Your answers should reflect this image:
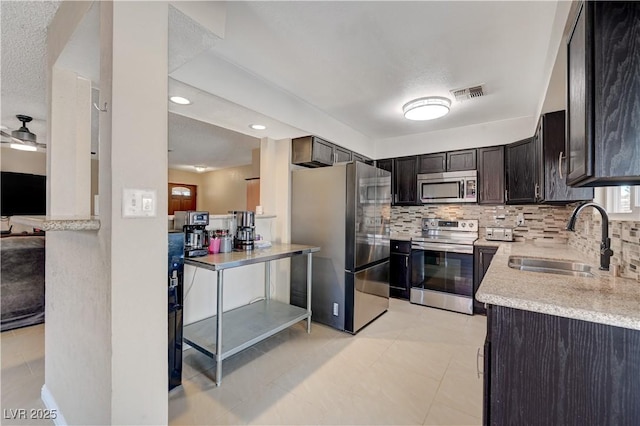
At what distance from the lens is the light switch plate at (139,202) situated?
1124 mm

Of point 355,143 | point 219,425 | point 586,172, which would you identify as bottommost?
point 219,425

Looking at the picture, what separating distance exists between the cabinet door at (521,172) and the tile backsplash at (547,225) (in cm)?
40

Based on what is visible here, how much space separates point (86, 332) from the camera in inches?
51.1

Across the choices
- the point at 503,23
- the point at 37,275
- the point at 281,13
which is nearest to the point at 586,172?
the point at 503,23

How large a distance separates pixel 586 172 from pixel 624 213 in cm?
112

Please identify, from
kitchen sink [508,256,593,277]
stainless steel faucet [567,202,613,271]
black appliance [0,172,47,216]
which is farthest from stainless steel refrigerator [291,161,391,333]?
black appliance [0,172,47,216]

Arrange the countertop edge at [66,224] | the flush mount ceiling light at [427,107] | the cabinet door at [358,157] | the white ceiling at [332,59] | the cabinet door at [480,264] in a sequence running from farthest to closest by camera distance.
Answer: the cabinet door at [358,157]
the cabinet door at [480,264]
the flush mount ceiling light at [427,107]
the white ceiling at [332,59]
the countertop edge at [66,224]

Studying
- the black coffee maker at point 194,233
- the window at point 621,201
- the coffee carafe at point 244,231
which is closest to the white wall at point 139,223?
the black coffee maker at point 194,233

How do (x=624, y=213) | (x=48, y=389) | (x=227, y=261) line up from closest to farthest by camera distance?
(x=624, y=213)
(x=48, y=389)
(x=227, y=261)

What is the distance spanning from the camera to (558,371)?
100 centimetres

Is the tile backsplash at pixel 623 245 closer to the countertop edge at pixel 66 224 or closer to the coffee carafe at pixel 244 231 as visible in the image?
the countertop edge at pixel 66 224

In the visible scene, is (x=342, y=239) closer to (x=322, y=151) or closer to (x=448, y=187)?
(x=322, y=151)

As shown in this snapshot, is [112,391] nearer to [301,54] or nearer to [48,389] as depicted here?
[48,389]

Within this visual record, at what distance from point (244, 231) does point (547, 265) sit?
264cm
